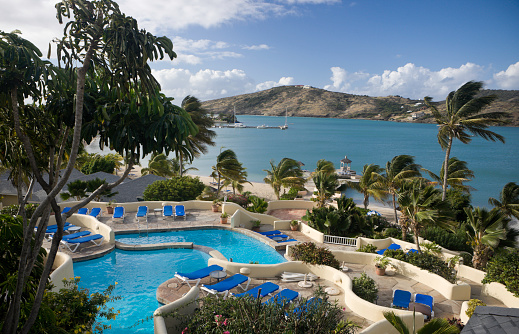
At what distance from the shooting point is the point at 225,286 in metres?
10.5

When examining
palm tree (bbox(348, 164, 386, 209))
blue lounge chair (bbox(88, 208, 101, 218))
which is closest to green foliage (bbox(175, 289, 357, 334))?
blue lounge chair (bbox(88, 208, 101, 218))

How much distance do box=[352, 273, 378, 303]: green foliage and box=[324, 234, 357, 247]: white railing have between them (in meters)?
6.23

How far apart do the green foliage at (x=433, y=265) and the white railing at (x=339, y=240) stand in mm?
4198

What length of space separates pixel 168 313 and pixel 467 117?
71.8ft

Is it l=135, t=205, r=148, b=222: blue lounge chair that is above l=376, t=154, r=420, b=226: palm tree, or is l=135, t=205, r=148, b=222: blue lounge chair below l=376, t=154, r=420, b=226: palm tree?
below

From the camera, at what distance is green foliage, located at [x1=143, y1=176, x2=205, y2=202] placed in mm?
23203

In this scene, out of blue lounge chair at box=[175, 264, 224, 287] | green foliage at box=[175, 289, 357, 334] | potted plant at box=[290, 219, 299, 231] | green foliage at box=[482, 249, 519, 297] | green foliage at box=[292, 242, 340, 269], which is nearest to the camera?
green foliage at box=[175, 289, 357, 334]

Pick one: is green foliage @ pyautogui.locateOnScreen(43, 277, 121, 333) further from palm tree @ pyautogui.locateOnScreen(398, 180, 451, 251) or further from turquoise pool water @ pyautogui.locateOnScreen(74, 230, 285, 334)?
palm tree @ pyautogui.locateOnScreen(398, 180, 451, 251)

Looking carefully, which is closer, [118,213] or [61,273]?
[61,273]

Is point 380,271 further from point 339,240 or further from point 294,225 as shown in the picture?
point 294,225

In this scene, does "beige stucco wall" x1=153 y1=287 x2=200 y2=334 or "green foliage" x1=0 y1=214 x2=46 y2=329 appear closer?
"green foliage" x1=0 y1=214 x2=46 y2=329

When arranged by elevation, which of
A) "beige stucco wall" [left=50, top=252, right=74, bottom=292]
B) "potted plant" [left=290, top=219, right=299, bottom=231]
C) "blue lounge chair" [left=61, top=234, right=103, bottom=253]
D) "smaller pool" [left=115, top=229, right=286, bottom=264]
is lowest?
"smaller pool" [left=115, top=229, right=286, bottom=264]

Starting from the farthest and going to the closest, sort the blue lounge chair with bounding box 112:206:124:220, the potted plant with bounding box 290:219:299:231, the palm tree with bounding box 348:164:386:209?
the palm tree with bounding box 348:164:386:209 < the potted plant with bounding box 290:219:299:231 < the blue lounge chair with bounding box 112:206:124:220

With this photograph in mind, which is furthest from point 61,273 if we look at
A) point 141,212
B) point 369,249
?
point 369,249
